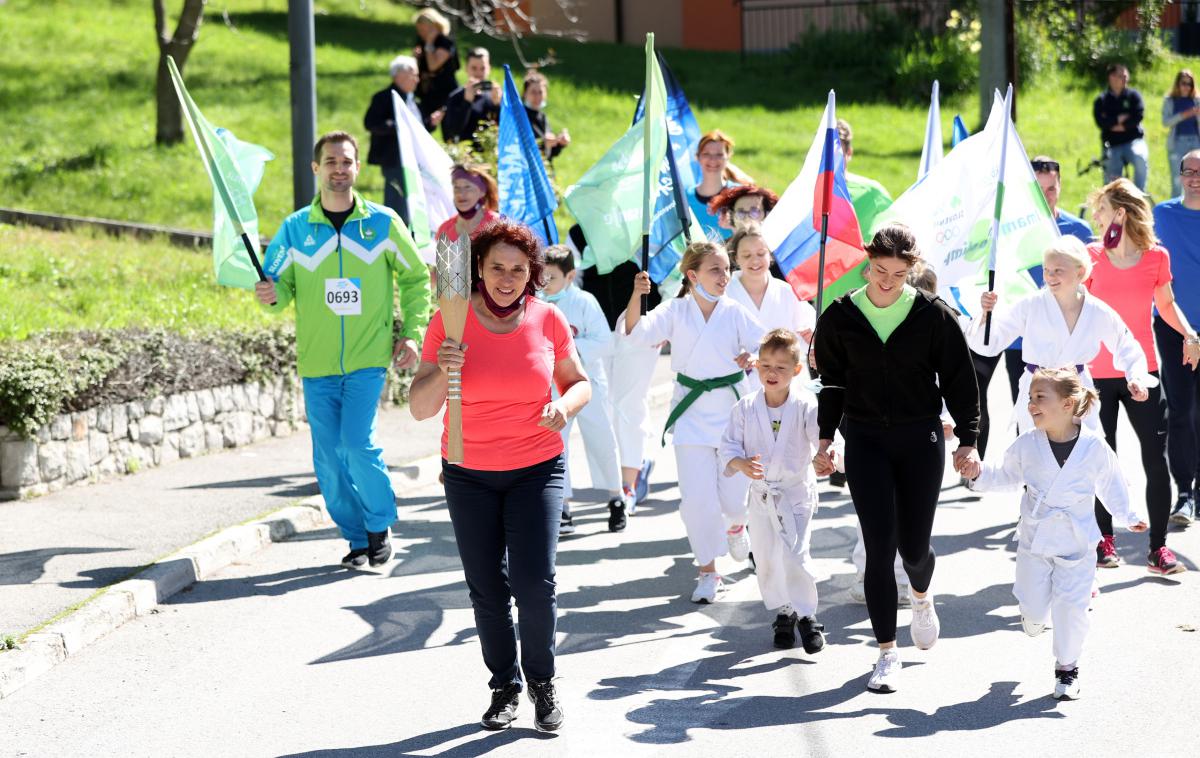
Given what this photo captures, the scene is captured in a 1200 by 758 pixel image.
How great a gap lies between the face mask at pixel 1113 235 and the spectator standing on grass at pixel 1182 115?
36.9ft

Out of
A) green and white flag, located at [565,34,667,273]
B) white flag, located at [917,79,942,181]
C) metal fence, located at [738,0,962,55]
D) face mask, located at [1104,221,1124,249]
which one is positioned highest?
metal fence, located at [738,0,962,55]

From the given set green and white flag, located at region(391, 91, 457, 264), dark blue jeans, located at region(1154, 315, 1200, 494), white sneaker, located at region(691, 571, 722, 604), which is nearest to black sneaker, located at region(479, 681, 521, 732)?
white sneaker, located at region(691, 571, 722, 604)

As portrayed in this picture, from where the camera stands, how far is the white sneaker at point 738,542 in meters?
7.93

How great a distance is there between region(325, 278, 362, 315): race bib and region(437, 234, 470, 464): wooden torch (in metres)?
2.54

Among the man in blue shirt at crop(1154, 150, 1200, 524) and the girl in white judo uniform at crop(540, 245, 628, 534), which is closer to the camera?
the man in blue shirt at crop(1154, 150, 1200, 524)

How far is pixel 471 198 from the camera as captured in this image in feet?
29.1

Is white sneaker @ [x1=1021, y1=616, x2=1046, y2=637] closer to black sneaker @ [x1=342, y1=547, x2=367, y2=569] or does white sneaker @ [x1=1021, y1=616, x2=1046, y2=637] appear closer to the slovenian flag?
the slovenian flag

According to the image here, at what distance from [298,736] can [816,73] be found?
83.4 ft

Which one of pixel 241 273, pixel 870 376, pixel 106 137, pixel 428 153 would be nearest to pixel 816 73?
pixel 106 137

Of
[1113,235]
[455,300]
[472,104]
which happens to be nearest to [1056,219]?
[1113,235]

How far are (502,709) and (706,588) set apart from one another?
199 cm

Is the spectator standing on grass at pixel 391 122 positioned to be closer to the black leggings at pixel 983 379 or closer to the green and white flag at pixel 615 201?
the green and white flag at pixel 615 201

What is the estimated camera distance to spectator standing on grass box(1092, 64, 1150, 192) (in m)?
19.2

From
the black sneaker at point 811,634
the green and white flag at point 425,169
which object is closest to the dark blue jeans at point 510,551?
the black sneaker at point 811,634
